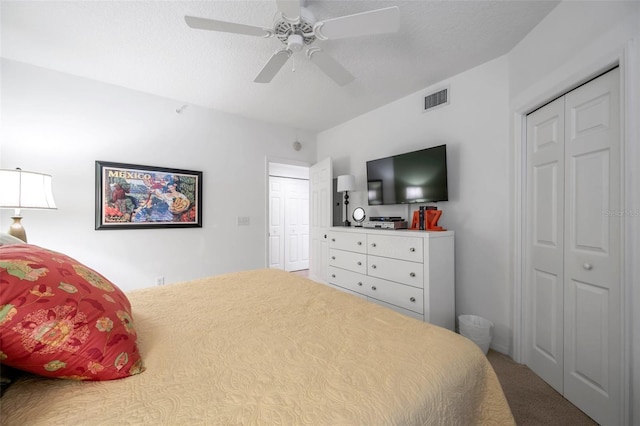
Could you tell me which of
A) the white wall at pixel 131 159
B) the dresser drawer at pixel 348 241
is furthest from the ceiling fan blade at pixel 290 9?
the white wall at pixel 131 159

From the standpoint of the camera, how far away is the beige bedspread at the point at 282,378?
0.63 metres

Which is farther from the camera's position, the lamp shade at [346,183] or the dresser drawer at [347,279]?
the lamp shade at [346,183]

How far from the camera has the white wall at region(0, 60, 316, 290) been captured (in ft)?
7.85

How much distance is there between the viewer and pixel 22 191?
1803mm

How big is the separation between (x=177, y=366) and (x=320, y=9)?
2.12 metres

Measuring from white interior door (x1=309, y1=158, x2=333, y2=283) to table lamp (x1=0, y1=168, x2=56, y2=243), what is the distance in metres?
2.86

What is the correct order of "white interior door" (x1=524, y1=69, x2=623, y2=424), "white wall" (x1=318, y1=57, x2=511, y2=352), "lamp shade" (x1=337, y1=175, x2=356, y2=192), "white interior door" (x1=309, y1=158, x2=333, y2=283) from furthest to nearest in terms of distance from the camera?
"white interior door" (x1=309, y1=158, x2=333, y2=283) → "lamp shade" (x1=337, y1=175, x2=356, y2=192) → "white wall" (x1=318, y1=57, x2=511, y2=352) → "white interior door" (x1=524, y1=69, x2=623, y2=424)

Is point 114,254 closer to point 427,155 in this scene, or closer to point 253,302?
point 253,302

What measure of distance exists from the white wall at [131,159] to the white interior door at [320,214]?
771 mm

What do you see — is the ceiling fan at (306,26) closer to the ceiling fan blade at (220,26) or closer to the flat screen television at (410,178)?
the ceiling fan blade at (220,26)

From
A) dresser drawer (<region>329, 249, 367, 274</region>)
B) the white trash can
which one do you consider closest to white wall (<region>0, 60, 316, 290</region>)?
dresser drawer (<region>329, 249, 367, 274</region>)

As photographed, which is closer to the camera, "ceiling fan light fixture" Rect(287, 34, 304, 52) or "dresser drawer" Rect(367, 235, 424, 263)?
"ceiling fan light fixture" Rect(287, 34, 304, 52)

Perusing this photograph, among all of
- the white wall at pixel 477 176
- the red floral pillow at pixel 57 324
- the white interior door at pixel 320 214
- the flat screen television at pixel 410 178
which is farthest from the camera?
the white interior door at pixel 320 214

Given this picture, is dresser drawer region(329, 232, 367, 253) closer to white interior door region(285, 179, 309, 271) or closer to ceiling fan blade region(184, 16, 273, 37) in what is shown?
ceiling fan blade region(184, 16, 273, 37)
